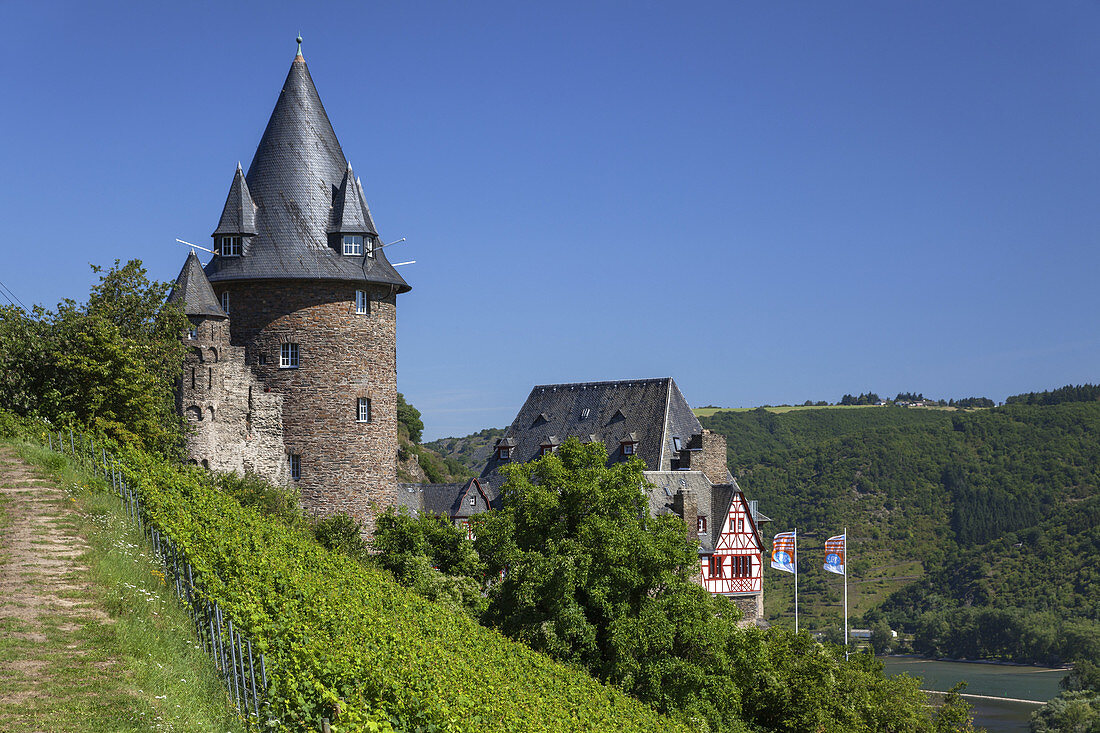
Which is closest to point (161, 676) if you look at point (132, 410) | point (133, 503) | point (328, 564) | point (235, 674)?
point (235, 674)

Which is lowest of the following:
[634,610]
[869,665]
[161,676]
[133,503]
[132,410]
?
[869,665]

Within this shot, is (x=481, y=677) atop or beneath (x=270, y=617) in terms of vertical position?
beneath

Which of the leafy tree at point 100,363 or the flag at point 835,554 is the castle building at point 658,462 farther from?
the leafy tree at point 100,363

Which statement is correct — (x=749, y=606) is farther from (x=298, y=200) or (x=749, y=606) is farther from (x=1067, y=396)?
(x=1067, y=396)

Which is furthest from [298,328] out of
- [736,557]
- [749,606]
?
[749,606]

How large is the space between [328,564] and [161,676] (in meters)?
13.2

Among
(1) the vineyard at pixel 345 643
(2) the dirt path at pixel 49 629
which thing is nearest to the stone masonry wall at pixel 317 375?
(1) the vineyard at pixel 345 643

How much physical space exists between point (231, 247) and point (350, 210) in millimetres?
4923

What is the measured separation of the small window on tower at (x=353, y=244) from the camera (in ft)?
145

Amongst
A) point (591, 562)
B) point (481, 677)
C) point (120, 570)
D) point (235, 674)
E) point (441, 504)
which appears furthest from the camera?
point (441, 504)

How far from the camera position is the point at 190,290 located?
42.2 m

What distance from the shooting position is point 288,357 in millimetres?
43344

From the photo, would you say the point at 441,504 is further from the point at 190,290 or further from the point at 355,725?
the point at 355,725

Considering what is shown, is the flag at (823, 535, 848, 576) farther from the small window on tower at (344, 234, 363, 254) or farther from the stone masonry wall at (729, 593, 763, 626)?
the small window on tower at (344, 234, 363, 254)
